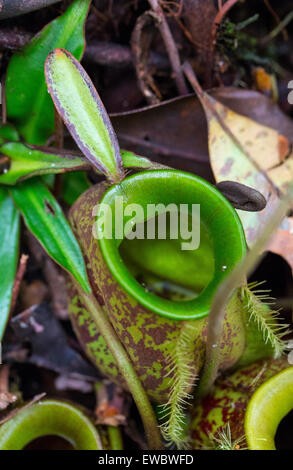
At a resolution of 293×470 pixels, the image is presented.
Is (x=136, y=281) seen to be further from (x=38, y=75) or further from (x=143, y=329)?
(x=38, y=75)

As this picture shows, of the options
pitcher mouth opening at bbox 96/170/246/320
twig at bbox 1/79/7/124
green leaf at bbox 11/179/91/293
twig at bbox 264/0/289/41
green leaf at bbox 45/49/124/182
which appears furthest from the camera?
twig at bbox 264/0/289/41

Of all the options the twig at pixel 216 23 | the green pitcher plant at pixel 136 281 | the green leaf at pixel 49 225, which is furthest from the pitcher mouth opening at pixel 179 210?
the twig at pixel 216 23

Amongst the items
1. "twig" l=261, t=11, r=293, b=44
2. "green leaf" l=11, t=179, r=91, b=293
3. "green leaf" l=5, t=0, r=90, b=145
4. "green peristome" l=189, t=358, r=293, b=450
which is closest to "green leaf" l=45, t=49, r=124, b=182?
"green leaf" l=5, t=0, r=90, b=145

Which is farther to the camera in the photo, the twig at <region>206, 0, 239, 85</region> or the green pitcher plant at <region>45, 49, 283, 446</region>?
the twig at <region>206, 0, 239, 85</region>

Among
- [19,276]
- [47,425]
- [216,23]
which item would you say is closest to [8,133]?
[19,276]

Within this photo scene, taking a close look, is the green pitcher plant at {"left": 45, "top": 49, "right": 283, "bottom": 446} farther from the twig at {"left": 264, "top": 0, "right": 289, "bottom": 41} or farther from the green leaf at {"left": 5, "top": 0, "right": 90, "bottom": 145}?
the twig at {"left": 264, "top": 0, "right": 289, "bottom": 41}

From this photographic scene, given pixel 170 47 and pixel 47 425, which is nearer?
pixel 47 425

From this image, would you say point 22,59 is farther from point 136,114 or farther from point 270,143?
point 270,143

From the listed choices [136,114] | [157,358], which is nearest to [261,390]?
[157,358]
